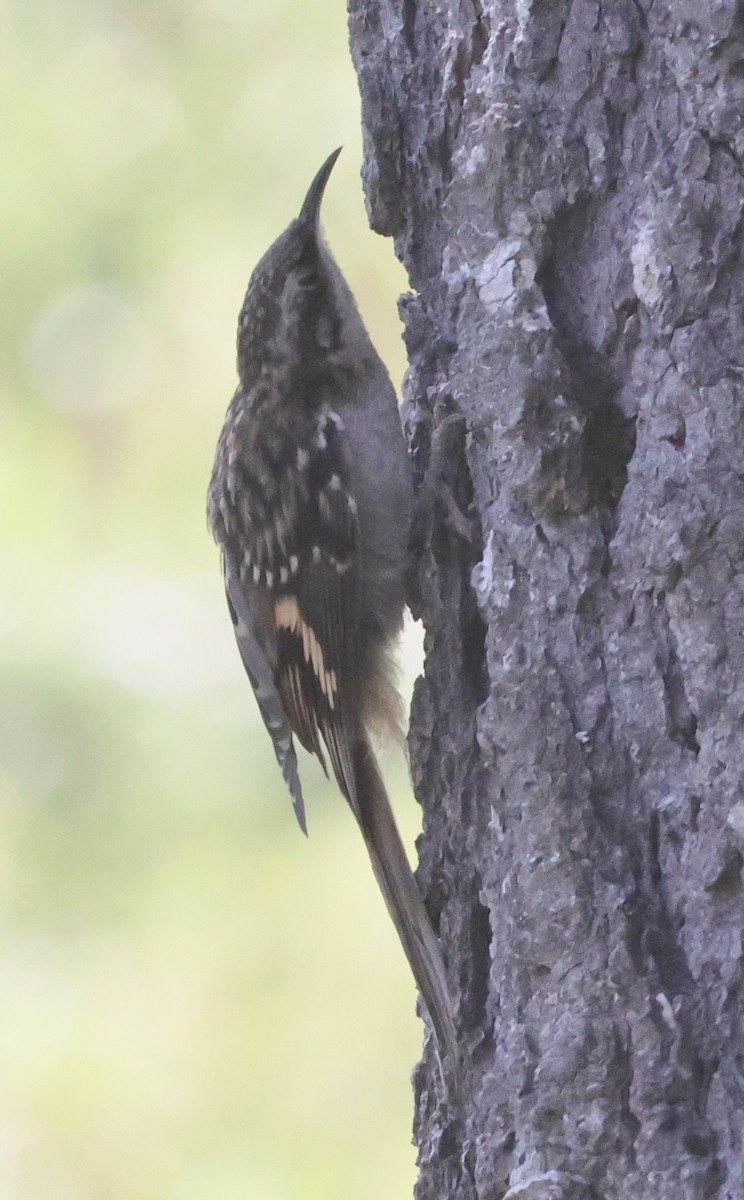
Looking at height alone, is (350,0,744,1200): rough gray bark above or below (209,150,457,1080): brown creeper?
below

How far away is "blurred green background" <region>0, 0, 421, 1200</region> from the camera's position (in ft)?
9.85

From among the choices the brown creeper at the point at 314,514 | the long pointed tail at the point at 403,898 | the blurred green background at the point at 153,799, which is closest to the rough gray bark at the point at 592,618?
the long pointed tail at the point at 403,898

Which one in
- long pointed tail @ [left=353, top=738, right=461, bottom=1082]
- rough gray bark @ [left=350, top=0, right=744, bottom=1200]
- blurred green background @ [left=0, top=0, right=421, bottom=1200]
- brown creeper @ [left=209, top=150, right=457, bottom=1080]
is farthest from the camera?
blurred green background @ [left=0, top=0, right=421, bottom=1200]

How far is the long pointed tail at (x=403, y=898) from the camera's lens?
1704 millimetres

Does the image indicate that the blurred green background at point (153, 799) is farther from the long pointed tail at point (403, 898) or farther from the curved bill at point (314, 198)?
the curved bill at point (314, 198)

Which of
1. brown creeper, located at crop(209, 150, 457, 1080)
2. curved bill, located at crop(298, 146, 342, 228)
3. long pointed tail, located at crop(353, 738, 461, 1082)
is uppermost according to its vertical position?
curved bill, located at crop(298, 146, 342, 228)

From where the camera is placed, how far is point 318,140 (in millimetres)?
3279

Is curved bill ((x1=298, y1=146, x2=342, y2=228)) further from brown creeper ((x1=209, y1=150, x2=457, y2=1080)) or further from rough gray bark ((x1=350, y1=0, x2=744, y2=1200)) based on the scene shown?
rough gray bark ((x1=350, y1=0, x2=744, y2=1200))

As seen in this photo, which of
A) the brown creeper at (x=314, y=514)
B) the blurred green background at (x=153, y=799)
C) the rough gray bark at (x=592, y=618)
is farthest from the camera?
the blurred green background at (x=153, y=799)

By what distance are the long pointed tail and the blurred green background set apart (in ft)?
2.14

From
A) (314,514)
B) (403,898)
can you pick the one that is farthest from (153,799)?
(403,898)

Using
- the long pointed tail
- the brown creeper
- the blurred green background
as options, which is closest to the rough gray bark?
the long pointed tail

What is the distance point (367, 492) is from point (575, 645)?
77 centimetres

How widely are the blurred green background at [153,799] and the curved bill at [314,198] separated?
846 mm
